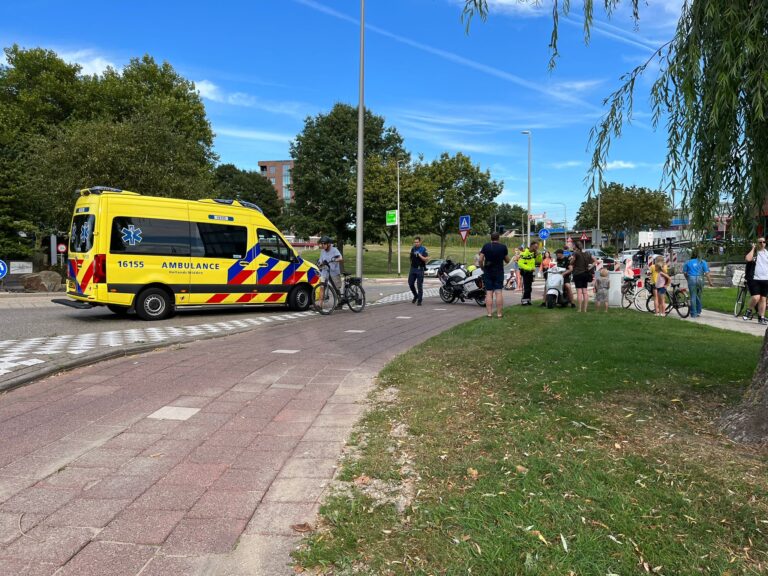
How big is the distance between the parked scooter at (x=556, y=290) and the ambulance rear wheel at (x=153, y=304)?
9211 mm

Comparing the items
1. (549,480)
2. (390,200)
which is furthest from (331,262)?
(390,200)

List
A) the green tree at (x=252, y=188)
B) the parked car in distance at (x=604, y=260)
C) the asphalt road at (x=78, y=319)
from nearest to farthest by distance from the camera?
the asphalt road at (x=78, y=319) → the parked car in distance at (x=604, y=260) → the green tree at (x=252, y=188)

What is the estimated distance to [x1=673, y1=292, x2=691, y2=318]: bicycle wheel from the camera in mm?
13251

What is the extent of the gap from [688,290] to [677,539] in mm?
12536

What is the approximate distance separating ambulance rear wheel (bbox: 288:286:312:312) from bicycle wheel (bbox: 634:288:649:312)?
9.01 metres

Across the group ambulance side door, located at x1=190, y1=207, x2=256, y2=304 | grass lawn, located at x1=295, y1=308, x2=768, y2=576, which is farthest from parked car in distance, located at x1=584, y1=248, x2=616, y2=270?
grass lawn, located at x1=295, y1=308, x2=768, y2=576

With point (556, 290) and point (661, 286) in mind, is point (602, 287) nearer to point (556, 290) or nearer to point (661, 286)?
point (556, 290)

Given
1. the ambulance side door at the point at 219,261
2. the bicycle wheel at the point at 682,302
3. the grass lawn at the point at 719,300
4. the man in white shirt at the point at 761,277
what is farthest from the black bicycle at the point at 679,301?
the ambulance side door at the point at 219,261

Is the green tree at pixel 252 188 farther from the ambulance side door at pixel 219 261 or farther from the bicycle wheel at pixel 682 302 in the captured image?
the bicycle wheel at pixel 682 302

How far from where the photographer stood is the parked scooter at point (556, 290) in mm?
13898

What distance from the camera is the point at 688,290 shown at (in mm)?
13305

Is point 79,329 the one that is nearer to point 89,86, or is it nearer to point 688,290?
point 688,290

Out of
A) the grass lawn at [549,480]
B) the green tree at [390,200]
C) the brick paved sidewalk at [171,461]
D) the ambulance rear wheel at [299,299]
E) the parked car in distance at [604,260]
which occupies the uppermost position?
the green tree at [390,200]

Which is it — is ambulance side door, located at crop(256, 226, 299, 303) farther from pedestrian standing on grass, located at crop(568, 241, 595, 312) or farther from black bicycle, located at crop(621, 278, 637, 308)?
black bicycle, located at crop(621, 278, 637, 308)
